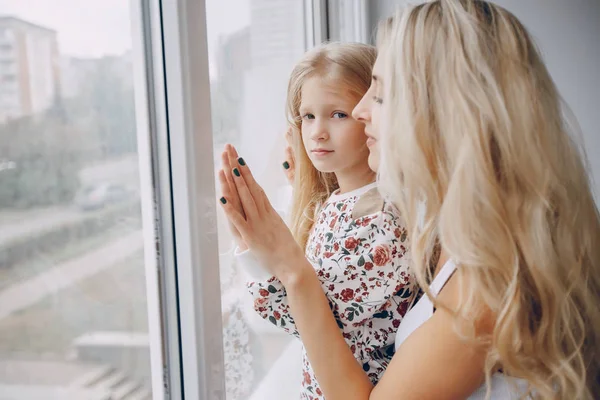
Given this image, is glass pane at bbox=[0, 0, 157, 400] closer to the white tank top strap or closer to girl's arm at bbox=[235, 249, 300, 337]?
girl's arm at bbox=[235, 249, 300, 337]

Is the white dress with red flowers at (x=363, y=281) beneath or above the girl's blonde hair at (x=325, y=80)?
beneath

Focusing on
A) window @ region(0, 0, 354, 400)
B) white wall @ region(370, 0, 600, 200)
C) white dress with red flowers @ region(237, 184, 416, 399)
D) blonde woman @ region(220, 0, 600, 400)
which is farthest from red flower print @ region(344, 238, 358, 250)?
white wall @ region(370, 0, 600, 200)

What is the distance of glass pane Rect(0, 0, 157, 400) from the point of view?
1.92 ft

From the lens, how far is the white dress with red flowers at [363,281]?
3.05 ft

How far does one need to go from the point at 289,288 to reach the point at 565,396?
0.43m

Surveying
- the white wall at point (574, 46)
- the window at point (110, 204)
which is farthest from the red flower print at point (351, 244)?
the white wall at point (574, 46)

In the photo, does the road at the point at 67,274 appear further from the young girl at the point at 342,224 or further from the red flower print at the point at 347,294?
the red flower print at the point at 347,294

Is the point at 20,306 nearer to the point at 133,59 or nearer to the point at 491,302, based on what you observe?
the point at 133,59

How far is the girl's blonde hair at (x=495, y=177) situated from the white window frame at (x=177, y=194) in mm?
281

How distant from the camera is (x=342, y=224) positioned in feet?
3.29

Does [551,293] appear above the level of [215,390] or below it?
above

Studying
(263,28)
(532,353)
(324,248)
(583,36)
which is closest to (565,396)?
(532,353)

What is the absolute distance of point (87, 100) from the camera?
711 mm

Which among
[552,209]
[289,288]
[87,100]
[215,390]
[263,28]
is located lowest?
[215,390]
